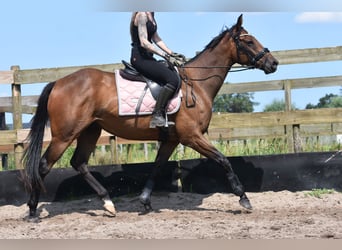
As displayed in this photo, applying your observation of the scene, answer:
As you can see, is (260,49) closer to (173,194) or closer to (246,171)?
(246,171)

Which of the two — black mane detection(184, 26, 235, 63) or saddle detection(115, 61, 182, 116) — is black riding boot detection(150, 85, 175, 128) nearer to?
saddle detection(115, 61, 182, 116)

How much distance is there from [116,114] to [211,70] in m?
1.49

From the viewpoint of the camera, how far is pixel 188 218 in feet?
20.7

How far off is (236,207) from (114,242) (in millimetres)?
2478

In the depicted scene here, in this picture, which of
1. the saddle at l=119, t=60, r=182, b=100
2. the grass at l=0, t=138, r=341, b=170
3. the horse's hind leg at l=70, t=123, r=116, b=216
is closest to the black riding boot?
the saddle at l=119, t=60, r=182, b=100

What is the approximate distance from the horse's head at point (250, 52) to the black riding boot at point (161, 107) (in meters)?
1.23

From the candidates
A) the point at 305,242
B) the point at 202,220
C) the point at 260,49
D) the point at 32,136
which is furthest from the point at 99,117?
the point at 305,242

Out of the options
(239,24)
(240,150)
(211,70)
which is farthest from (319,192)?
(239,24)

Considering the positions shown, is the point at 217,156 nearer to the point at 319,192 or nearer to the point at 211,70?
the point at 211,70

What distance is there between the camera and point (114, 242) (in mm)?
5027

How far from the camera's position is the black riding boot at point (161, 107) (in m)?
6.59

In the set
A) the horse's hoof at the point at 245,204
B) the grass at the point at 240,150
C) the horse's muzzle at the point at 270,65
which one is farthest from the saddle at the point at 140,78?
the grass at the point at 240,150

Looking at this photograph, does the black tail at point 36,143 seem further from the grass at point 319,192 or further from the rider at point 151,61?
the grass at point 319,192

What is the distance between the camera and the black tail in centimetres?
670
